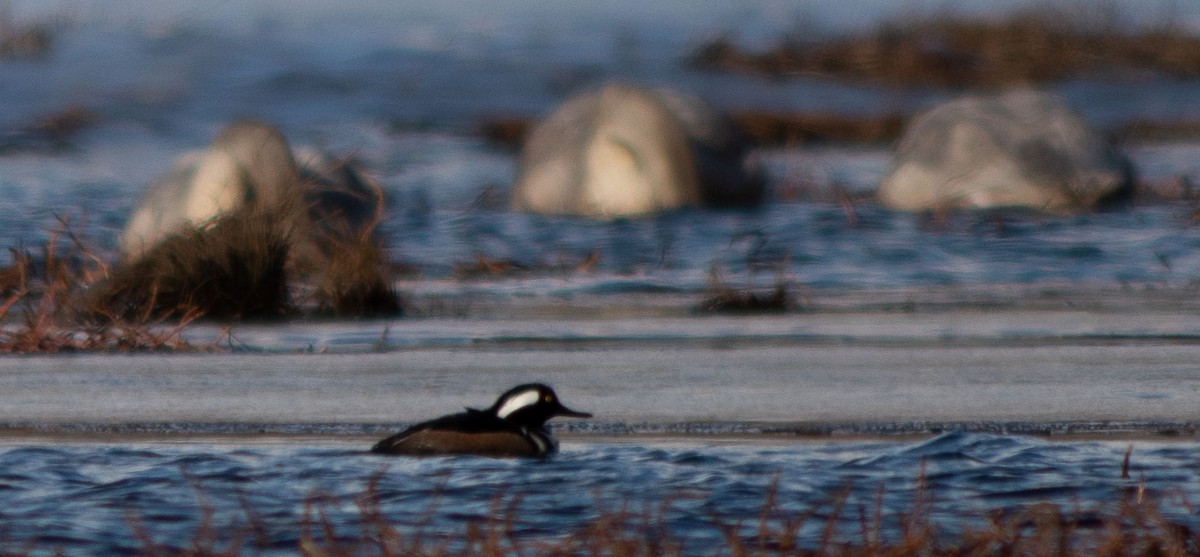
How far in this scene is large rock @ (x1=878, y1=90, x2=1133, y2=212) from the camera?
18062 mm

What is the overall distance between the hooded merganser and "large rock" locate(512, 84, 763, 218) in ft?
40.5

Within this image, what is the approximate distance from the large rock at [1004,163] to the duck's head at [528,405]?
11.9 metres

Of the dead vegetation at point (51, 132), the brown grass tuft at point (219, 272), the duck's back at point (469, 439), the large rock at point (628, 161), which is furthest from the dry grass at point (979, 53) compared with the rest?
the duck's back at point (469, 439)

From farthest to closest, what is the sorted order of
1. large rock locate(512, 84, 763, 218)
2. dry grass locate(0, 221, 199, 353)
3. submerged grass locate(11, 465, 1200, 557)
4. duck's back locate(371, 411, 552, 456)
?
large rock locate(512, 84, 763, 218), dry grass locate(0, 221, 199, 353), duck's back locate(371, 411, 552, 456), submerged grass locate(11, 465, 1200, 557)

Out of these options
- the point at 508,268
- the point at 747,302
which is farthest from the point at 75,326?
the point at 508,268

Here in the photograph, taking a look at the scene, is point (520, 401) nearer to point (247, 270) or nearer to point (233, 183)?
point (247, 270)

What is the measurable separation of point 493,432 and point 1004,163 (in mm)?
12867

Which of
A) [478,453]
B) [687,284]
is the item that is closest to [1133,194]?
[687,284]

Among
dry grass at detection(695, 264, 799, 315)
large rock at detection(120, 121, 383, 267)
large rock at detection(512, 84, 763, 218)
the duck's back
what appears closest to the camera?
the duck's back

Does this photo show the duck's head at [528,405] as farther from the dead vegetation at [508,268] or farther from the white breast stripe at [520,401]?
the dead vegetation at [508,268]

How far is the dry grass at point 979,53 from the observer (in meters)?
39.9

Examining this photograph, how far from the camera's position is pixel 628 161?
62.5 feet

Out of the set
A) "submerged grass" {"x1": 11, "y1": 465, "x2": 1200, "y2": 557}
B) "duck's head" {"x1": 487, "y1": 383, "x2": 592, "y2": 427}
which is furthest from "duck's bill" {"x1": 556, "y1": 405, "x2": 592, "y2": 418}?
"submerged grass" {"x1": 11, "y1": 465, "x2": 1200, "y2": 557}

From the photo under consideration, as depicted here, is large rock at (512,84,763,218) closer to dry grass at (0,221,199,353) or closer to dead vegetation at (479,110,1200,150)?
dry grass at (0,221,199,353)
